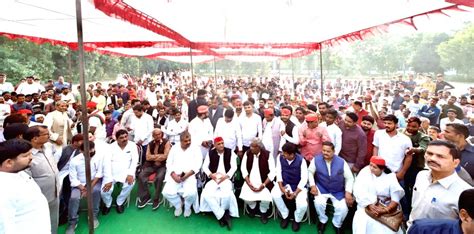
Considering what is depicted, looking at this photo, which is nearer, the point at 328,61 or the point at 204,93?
the point at 204,93

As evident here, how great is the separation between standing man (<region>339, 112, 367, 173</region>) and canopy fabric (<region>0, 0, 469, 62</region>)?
154 cm

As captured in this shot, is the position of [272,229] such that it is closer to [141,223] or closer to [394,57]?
[141,223]

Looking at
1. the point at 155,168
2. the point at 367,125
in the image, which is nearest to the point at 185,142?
the point at 155,168

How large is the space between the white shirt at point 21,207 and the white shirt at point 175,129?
136 inches

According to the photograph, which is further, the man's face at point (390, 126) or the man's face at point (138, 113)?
the man's face at point (138, 113)

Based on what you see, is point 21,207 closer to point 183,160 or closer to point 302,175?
point 183,160

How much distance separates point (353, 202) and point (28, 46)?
20745 millimetres

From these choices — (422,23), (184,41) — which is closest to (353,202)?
(422,23)

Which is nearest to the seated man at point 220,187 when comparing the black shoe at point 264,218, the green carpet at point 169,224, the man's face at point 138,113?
the green carpet at point 169,224

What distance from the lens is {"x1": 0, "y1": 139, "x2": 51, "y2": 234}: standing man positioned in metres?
2.21

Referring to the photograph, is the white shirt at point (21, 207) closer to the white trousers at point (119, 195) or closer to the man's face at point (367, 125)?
the white trousers at point (119, 195)

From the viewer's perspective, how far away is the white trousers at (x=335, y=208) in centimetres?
392

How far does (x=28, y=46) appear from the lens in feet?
60.3

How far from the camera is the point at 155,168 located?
5.12 meters
